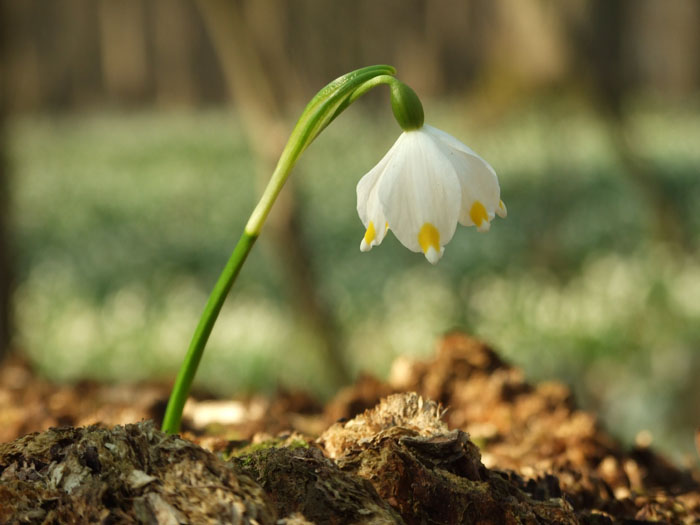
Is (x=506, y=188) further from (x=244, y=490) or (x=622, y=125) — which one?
(x=244, y=490)

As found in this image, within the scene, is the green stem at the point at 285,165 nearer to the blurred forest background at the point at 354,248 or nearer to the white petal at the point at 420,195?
the white petal at the point at 420,195

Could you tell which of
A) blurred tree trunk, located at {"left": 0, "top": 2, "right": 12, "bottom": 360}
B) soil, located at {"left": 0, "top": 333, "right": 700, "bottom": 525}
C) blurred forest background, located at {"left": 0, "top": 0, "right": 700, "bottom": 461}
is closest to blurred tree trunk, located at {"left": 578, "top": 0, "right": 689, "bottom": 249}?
blurred forest background, located at {"left": 0, "top": 0, "right": 700, "bottom": 461}

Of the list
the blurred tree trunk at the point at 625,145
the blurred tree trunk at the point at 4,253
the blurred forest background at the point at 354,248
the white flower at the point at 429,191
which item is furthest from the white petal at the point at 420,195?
the blurred tree trunk at the point at 625,145

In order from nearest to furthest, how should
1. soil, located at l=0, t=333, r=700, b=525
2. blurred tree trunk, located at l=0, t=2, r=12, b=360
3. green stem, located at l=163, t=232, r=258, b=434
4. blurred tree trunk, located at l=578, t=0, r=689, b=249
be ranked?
soil, located at l=0, t=333, r=700, b=525
green stem, located at l=163, t=232, r=258, b=434
blurred tree trunk, located at l=0, t=2, r=12, b=360
blurred tree trunk, located at l=578, t=0, r=689, b=249

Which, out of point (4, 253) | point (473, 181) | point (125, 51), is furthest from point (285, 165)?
point (125, 51)

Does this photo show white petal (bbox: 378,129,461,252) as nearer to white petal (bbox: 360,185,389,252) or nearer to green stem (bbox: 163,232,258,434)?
white petal (bbox: 360,185,389,252)

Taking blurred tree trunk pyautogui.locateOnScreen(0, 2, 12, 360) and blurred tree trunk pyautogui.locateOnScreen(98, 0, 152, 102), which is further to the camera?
blurred tree trunk pyautogui.locateOnScreen(98, 0, 152, 102)

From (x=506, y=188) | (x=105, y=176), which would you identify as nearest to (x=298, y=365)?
(x=506, y=188)
